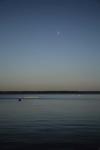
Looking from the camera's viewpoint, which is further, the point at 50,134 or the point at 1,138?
the point at 50,134

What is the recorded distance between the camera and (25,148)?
2105 cm

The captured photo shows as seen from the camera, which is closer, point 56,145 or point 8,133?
point 56,145

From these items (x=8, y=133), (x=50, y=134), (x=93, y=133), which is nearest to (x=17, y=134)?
(x=8, y=133)

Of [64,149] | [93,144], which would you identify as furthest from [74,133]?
[64,149]

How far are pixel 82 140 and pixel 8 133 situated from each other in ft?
24.7

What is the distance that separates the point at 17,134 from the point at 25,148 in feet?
21.5

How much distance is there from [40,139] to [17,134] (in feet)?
11.3

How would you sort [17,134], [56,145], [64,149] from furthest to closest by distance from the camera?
[17,134], [56,145], [64,149]

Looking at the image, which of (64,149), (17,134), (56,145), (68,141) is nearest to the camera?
(64,149)

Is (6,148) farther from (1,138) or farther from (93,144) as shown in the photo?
(93,144)

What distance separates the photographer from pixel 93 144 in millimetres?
22562

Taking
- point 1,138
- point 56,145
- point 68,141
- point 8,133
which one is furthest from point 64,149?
point 8,133

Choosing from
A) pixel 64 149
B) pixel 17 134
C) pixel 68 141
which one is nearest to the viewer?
pixel 64 149

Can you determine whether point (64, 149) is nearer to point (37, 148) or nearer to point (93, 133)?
point (37, 148)
